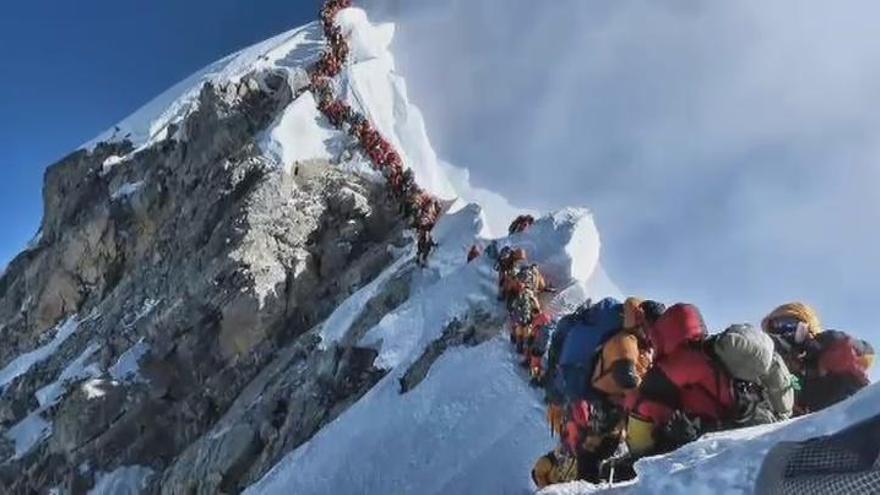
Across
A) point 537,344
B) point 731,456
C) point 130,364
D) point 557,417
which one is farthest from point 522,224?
point 130,364

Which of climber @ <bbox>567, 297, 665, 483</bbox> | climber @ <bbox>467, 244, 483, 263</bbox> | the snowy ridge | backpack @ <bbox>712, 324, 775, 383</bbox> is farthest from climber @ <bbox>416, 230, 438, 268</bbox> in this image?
the snowy ridge

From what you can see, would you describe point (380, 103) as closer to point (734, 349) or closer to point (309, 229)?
point (309, 229)

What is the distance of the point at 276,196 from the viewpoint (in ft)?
105

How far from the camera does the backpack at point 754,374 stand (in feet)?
25.2

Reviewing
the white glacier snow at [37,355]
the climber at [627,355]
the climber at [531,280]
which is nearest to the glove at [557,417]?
the climber at [627,355]

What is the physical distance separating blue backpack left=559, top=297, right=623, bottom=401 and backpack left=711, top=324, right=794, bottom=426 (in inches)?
54.5

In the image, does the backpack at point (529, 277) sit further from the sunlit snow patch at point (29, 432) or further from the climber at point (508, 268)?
the sunlit snow patch at point (29, 432)

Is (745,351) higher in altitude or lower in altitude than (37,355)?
lower

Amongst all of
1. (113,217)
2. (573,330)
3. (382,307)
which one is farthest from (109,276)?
(573,330)

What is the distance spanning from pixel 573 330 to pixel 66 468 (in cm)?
2386

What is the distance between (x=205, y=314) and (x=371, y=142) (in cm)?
895

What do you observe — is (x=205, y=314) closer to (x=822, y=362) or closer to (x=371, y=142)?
(x=371, y=142)

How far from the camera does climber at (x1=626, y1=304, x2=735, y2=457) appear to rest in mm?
7977

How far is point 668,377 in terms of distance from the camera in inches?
319
